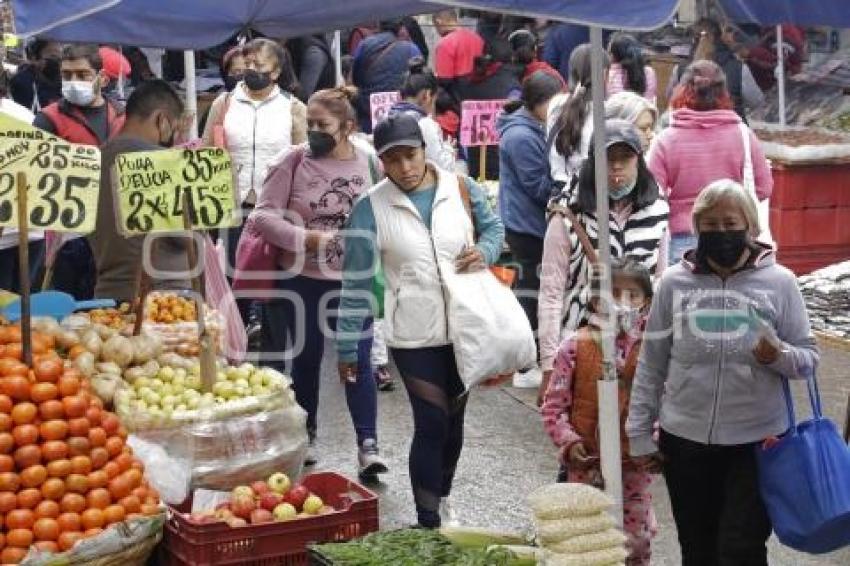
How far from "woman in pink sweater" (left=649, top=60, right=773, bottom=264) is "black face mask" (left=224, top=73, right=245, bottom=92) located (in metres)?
3.28

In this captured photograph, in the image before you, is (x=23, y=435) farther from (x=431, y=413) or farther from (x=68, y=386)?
(x=431, y=413)

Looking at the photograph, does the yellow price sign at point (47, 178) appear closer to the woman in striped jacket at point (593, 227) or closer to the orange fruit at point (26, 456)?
the orange fruit at point (26, 456)

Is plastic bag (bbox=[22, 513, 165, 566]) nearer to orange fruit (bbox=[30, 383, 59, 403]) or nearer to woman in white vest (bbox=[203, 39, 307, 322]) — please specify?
orange fruit (bbox=[30, 383, 59, 403])

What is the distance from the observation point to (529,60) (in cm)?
1320

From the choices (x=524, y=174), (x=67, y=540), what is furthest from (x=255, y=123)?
(x=67, y=540)

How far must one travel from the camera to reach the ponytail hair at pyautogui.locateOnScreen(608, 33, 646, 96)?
425 inches

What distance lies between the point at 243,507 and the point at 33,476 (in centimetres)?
79

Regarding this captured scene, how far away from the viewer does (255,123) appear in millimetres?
10219

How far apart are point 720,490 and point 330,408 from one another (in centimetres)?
407

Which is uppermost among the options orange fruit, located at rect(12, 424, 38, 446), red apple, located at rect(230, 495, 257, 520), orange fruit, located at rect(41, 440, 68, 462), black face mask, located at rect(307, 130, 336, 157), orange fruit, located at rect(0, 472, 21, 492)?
black face mask, located at rect(307, 130, 336, 157)

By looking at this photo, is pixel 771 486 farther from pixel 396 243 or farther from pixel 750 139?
pixel 750 139

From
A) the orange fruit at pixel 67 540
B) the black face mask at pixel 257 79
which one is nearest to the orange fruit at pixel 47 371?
the orange fruit at pixel 67 540

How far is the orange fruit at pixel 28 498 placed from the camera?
213 inches

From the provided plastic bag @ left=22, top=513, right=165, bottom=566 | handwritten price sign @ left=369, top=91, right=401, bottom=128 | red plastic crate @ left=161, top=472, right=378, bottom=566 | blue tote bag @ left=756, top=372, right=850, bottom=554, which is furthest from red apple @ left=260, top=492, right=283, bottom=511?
handwritten price sign @ left=369, top=91, right=401, bottom=128
